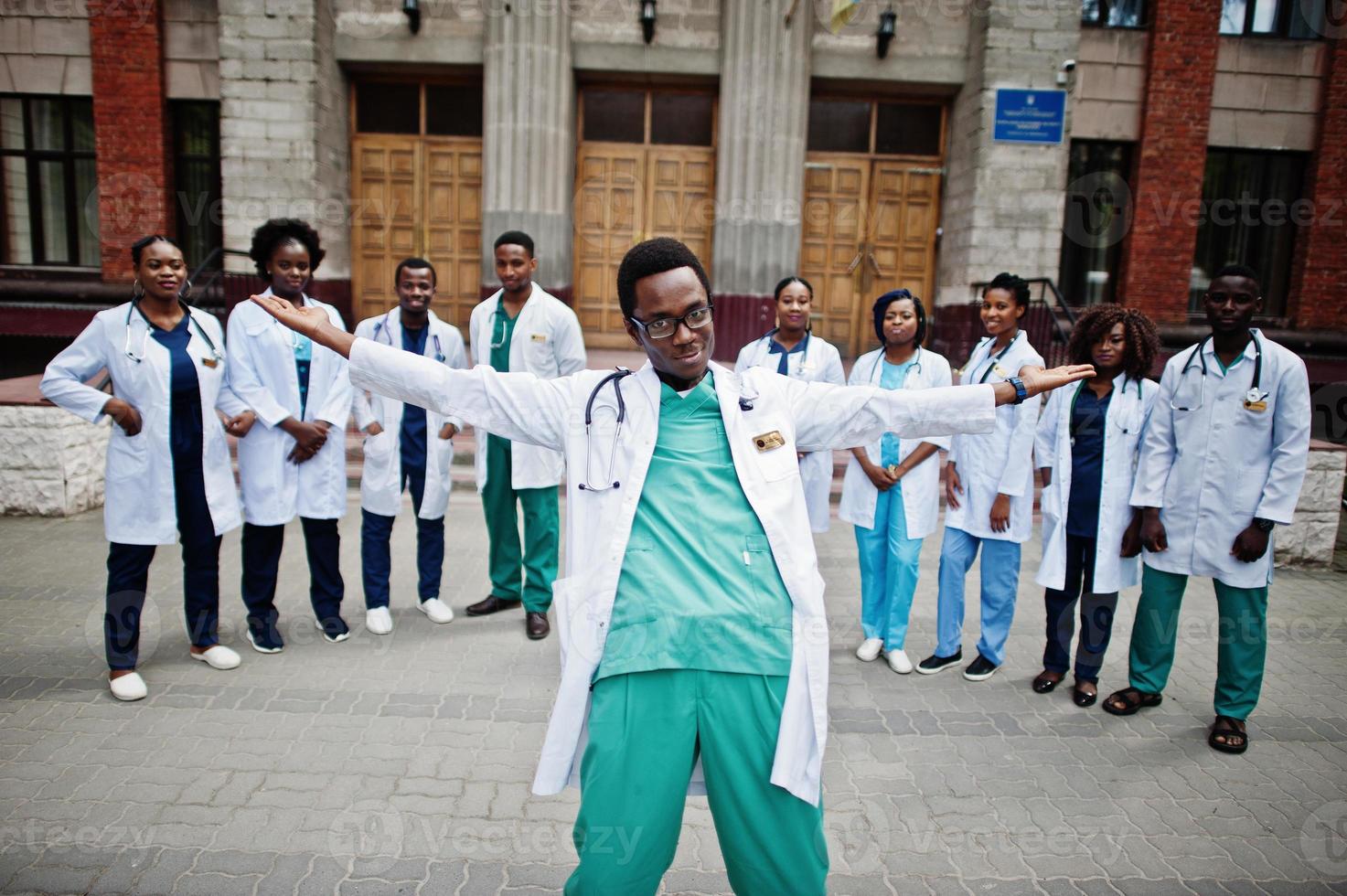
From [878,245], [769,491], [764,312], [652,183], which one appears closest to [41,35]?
[652,183]

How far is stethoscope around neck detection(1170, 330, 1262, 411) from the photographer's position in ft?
13.1

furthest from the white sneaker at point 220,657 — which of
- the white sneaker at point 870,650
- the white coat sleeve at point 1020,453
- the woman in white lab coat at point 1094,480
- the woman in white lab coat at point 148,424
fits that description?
the woman in white lab coat at point 1094,480

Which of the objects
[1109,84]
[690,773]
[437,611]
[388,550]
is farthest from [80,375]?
[1109,84]

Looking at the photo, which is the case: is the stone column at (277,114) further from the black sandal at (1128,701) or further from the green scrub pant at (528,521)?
the black sandal at (1128,701)

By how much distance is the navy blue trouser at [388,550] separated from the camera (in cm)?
529

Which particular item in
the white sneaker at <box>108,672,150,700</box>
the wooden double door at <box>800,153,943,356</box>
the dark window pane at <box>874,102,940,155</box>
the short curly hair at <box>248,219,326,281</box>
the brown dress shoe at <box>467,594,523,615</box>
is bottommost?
the brown dress shoe at <box>467,594,523,615</box>

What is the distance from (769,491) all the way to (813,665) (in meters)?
0.44

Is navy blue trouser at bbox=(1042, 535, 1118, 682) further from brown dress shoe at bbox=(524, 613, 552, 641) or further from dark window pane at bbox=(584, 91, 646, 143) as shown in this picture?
dark window pane at bbox=(584, 91, 646, 143)

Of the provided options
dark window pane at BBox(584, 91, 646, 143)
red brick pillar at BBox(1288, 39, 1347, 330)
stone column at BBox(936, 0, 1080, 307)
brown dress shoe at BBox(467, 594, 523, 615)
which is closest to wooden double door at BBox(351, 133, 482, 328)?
dark window pane at BBox(584, 91, 646, 143)

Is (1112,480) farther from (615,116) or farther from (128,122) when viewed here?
(128,122)

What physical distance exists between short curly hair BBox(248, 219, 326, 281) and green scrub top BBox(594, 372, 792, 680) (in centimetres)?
320

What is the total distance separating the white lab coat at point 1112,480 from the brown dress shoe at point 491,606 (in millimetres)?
3227

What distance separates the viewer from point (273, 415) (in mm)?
4660

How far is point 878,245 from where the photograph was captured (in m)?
13.2
